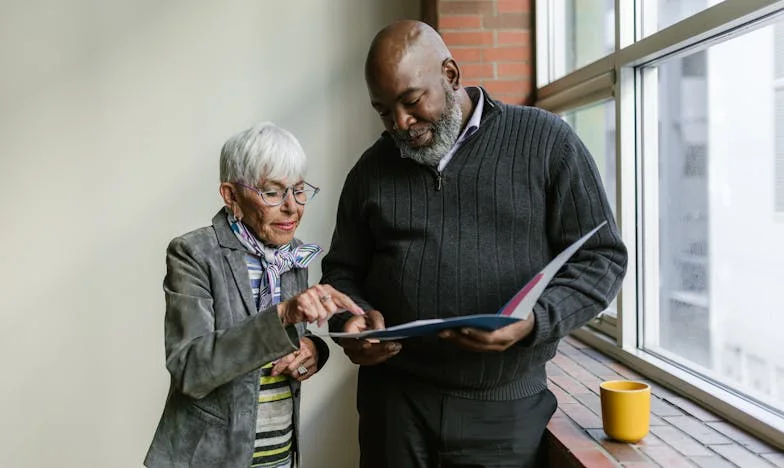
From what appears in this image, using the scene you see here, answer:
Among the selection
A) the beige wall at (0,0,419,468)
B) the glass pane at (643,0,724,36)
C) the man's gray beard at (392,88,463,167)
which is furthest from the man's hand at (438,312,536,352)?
the beige wall at (0,0,419,468)

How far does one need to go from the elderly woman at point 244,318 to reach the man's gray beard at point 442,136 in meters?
0.28

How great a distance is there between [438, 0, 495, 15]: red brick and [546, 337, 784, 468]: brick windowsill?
160 centimetres

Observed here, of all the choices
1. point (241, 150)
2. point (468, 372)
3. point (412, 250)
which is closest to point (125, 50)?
point (241, 150)

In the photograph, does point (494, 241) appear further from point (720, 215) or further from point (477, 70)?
point (477, 70)

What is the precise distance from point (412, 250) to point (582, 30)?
150 centimetres

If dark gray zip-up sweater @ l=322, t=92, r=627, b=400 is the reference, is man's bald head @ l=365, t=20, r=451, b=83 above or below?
A: above

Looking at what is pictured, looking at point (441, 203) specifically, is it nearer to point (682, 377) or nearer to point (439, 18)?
point (682, 377)

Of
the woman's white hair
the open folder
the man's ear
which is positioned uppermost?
the man's ear

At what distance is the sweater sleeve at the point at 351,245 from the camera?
1838 mm

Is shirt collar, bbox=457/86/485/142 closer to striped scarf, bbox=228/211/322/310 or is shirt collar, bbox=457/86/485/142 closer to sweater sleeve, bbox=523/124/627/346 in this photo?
sweater sleeve, bbox=523/124/627/346

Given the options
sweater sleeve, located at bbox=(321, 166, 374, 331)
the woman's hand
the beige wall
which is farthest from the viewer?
the beige wall

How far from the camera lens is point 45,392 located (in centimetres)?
336

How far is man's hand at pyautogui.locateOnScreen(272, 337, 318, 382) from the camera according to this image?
174 centimetres

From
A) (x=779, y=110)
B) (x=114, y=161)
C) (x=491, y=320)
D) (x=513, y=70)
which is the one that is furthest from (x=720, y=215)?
(x=114, y=161)
